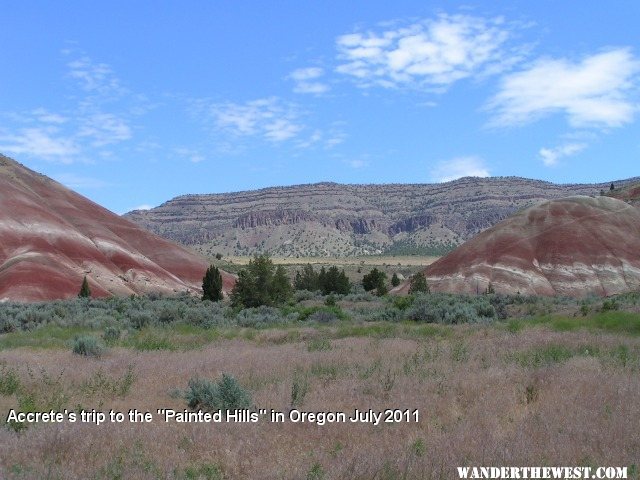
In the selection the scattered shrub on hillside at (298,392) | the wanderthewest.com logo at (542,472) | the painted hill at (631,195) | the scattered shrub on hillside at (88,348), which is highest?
the painted hill at (631,195)

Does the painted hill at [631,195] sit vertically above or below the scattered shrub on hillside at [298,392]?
above

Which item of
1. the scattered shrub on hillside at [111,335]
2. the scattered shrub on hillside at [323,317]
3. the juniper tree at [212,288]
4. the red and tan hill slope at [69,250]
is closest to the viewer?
the scattered shrub on hillside at [111,335]

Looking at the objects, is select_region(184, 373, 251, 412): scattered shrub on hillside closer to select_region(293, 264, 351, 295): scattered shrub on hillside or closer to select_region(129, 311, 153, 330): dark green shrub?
select_region(129, 311, 153, 330): dark green shrub

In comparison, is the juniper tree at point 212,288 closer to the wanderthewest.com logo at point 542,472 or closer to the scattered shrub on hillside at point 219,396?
the scattered shrub on hillside at point 219,396

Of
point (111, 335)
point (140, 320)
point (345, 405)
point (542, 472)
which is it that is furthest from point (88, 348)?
point (542, 472)

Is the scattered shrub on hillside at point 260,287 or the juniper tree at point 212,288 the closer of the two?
the scattered shrub on hillside at point 260,287

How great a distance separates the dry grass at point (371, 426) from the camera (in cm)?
577

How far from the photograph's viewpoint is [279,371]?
38.3 ft

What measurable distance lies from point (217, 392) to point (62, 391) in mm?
2857

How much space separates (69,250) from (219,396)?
5815 centimetres

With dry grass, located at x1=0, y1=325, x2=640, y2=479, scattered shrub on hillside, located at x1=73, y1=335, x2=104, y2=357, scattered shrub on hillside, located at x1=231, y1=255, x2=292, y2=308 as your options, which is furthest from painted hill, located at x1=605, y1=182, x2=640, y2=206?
scattered shrub on hillside, located at x1=73, y1=335, x2=104, y2=357

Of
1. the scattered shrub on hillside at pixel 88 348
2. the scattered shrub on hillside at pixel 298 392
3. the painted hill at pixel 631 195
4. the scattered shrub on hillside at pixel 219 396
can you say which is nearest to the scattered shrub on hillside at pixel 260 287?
the scattered shrub on hillside at pixel 88 348

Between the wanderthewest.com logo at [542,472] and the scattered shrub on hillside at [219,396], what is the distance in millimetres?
3803

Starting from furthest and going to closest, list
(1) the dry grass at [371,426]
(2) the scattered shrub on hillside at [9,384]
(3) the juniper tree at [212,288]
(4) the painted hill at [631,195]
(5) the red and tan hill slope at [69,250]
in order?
1. (4) the painted hill at [631,195]
2. (5) the red and tan hill slope at [69,250]
3. (3) the juniper tree at [212,288]
4. (2) the scattered shrub on hillside at [9,384]
5. (1) the dry grass at [371,426]
